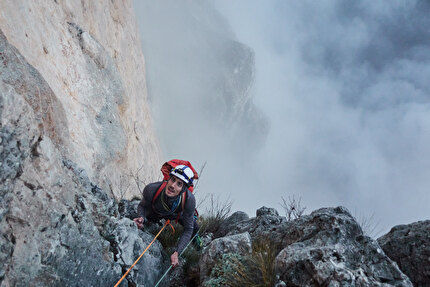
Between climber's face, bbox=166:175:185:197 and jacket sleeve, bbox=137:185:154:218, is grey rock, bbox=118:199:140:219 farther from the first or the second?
climber's face, bbox=166:175:185:197

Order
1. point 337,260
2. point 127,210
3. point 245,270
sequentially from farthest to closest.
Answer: point 127,210 → point 245,270 → point 337,260

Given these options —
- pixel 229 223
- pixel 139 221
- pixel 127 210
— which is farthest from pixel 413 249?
pixel 127 210

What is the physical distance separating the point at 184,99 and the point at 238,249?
37.3 m

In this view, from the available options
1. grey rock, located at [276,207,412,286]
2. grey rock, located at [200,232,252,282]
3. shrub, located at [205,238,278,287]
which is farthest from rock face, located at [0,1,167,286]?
grey rock, located at [276,207,412,286]

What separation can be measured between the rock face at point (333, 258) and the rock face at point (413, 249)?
595mm

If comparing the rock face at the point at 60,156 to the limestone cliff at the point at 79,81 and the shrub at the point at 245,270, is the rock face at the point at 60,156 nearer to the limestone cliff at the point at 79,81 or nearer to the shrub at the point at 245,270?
the limestone cliff at the point at 79,81

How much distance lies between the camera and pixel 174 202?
426 centimetres

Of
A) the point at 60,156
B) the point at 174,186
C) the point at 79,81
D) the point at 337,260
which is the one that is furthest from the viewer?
the point at 79,81

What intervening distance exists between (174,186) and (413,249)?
3.10 m

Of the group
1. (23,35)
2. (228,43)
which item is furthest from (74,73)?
(228,43)

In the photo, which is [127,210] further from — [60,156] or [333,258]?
[333,258]

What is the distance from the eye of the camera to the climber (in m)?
4.10

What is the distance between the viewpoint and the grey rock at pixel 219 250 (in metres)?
3.58

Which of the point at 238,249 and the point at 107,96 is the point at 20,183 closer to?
the point at 238,249
